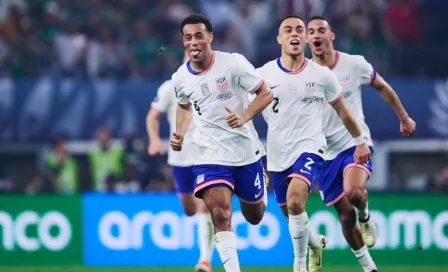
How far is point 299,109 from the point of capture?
12.5 metres

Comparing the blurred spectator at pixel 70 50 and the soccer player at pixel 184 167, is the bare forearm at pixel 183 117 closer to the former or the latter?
the soccer player at pixel 184 167

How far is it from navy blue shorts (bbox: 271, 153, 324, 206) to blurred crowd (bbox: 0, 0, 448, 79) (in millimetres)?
9339

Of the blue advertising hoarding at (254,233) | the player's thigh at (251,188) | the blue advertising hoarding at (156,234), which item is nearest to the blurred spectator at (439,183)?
the blue advertising hoarding at (254,233)

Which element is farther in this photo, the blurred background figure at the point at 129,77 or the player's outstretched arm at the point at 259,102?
the blurred background figure at the point at 129,77

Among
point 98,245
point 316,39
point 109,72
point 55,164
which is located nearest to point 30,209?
point 98,245

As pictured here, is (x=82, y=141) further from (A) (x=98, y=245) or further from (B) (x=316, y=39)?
(B) (x=316, y=39)

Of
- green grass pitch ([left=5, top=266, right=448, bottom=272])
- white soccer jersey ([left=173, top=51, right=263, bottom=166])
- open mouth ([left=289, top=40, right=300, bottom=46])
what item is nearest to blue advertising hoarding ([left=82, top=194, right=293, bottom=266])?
green grass pitch ([left=5, top=266, right=448, bottom=272])

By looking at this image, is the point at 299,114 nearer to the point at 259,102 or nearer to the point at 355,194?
the point at 259,102

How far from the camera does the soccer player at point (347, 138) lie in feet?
43.2

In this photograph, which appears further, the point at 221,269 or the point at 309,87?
the point at 221,269

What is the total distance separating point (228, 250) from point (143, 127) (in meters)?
10.9

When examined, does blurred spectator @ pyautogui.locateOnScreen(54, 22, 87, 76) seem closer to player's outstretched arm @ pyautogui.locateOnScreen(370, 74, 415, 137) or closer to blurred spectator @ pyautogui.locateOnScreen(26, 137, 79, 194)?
blurred spectator @ pyautogui.locateOnScreen(26, 137, 79, 194)

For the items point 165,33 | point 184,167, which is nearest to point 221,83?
point 184,167

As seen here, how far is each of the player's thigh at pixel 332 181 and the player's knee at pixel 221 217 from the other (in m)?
2.26
